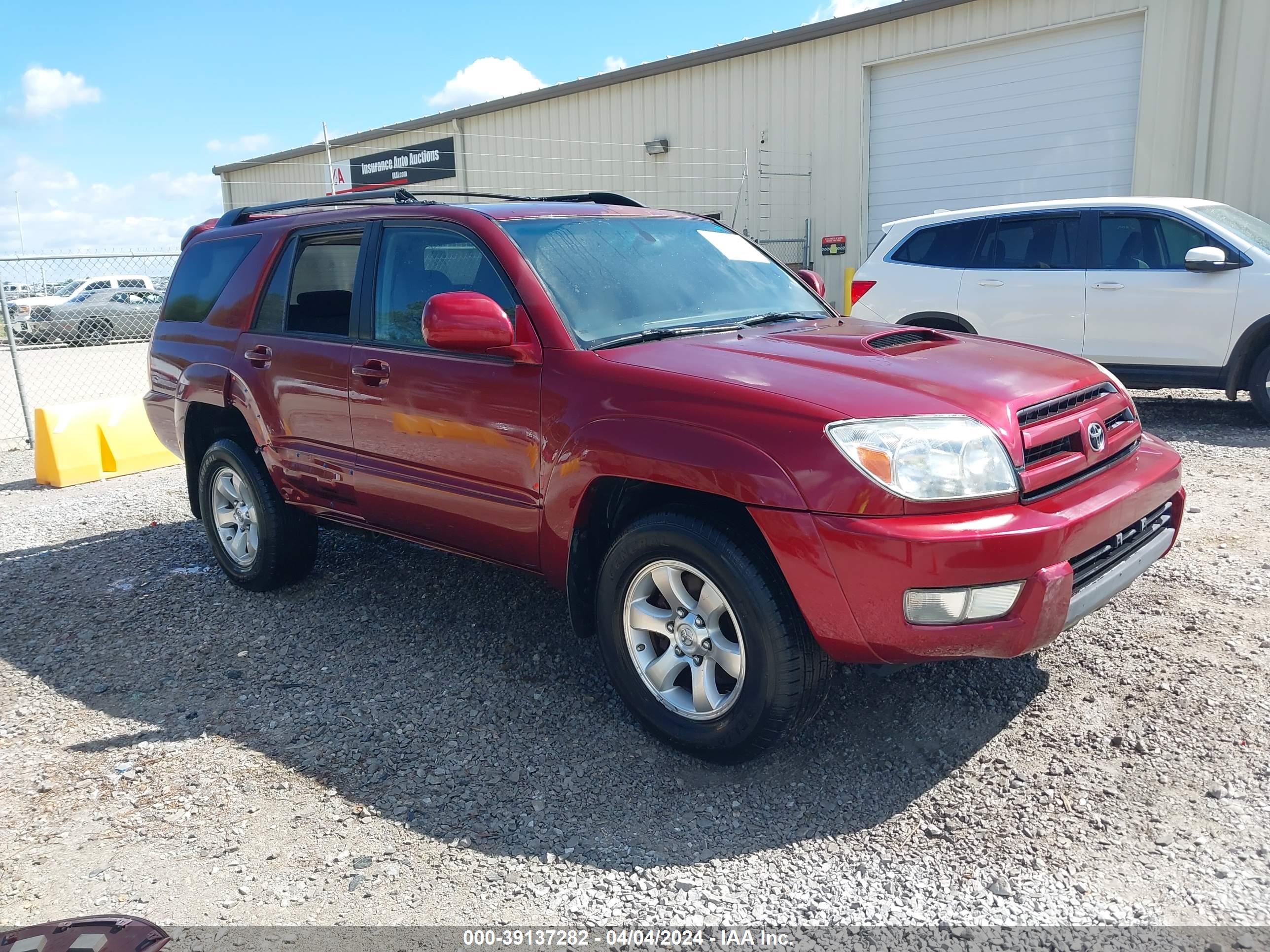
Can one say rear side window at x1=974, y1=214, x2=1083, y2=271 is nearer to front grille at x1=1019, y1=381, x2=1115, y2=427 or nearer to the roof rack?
the roof rack

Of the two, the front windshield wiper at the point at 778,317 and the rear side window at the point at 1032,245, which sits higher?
the rear side window at the point at 1032,245

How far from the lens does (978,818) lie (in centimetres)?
288

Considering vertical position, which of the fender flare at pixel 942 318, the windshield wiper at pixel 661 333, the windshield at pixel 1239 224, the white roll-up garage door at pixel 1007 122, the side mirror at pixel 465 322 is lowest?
the fender flare at pixel 942 318

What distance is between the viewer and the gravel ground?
103 inches

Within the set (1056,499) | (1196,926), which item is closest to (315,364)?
(1056,499)

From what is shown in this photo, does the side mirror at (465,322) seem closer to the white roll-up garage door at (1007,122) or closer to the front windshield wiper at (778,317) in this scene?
the front windshield wiper at (778,317)

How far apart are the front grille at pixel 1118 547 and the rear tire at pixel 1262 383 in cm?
502

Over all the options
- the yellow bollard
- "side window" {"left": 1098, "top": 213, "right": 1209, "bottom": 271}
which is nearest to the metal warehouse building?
"side window" {"left": 1098, "top": 213, "right": 1209, "bottom": 271}

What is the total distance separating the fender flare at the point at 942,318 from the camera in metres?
8.60

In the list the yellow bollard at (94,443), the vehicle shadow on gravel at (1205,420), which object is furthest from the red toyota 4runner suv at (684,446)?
the vehicle shadow on gravel at (1205,420)

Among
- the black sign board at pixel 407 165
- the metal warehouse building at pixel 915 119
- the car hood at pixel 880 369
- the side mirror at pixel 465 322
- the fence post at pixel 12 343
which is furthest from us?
the black sign board at pixel 407 165

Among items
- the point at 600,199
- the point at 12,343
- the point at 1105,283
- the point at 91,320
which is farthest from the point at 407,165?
the point at 600,199

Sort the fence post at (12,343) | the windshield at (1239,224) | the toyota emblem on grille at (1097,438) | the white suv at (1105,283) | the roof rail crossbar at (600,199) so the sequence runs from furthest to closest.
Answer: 1. the fence post at (12,343)
2. the windshield at (1239,224)
3. the white suv at (1105,283)
4. the roof rail crossbar at (600,199)
5. the toyota emblem on grille at (1097,438)

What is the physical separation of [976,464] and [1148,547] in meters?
0.95
